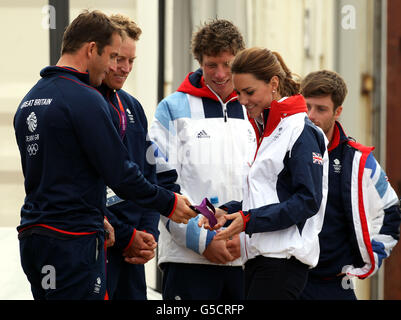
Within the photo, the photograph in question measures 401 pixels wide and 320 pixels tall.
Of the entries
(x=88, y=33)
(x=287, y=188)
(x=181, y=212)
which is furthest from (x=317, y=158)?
(x=88, y=33)

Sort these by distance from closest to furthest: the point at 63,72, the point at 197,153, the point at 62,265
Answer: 1. the point at 62,265
2. the point at 63,72
3. the point at 197,153

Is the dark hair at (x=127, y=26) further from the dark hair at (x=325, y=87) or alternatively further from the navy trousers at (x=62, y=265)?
the navy trousers at (x=62, y=265)

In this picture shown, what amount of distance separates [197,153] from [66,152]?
80 cm

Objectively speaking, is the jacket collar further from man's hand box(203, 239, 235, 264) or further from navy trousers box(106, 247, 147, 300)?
man's hand box(203, 239, 235, 264)

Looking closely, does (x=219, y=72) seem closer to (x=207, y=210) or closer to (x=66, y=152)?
(x=207, y=210)

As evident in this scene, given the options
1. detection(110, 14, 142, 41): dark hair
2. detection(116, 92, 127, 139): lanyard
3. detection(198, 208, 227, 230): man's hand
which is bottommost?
detection(198, 208, 227, 230): man's hand

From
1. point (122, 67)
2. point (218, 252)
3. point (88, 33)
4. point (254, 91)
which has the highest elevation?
point (88, 33)

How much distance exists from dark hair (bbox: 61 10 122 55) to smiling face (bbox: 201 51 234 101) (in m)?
0.68

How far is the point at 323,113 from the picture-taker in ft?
10.5

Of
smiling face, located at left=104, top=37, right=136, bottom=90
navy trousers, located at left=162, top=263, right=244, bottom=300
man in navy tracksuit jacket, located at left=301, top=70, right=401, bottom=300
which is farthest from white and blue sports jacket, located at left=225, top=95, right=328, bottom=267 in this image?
smiling face, located at left=104, top=37, right=136, bottom=90

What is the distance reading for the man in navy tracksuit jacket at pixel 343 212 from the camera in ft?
10.0

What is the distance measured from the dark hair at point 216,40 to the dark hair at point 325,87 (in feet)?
A: 1.14

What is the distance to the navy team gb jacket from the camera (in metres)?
2.48

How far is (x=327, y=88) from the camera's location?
10.5ft
